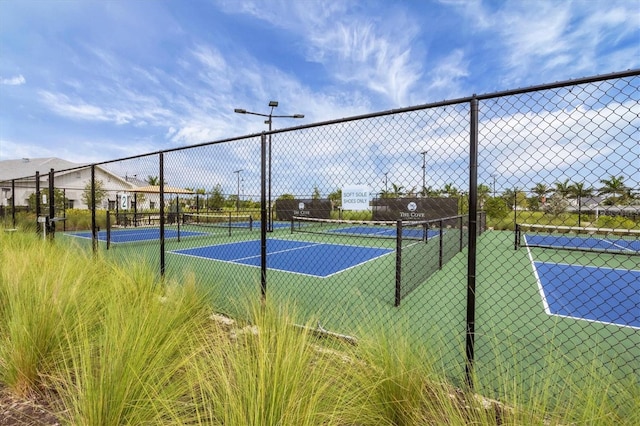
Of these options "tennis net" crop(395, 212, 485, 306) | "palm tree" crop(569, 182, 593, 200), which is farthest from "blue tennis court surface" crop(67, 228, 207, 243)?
"palm tree" crop(569, 182, 593, 200)

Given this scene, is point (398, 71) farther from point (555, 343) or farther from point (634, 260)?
point (634, 260)

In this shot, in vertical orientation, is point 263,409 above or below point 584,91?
below

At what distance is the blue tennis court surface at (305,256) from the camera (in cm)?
835

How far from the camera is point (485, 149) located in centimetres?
257

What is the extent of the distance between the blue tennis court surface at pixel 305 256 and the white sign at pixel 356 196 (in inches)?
173

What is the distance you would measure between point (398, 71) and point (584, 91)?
6.33 m

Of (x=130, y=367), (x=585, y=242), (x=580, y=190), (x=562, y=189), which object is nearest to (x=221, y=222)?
(x=130, y=367)

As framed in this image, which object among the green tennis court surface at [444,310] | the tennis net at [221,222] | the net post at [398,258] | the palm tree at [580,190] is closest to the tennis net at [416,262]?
the net post at [398,258]

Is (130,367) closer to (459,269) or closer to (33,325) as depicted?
(33,325)

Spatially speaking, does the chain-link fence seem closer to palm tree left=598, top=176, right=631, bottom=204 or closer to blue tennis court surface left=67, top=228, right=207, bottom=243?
palm tree left=598, top=176, right=631, bottom=204

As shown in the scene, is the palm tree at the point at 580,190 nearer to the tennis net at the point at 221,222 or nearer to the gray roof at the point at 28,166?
the tennis net at the point at 221,222

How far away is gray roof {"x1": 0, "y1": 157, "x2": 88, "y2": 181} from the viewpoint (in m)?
34.3

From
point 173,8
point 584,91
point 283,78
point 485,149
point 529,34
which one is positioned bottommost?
point 485,149

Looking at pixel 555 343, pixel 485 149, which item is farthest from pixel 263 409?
pixel 555 343
